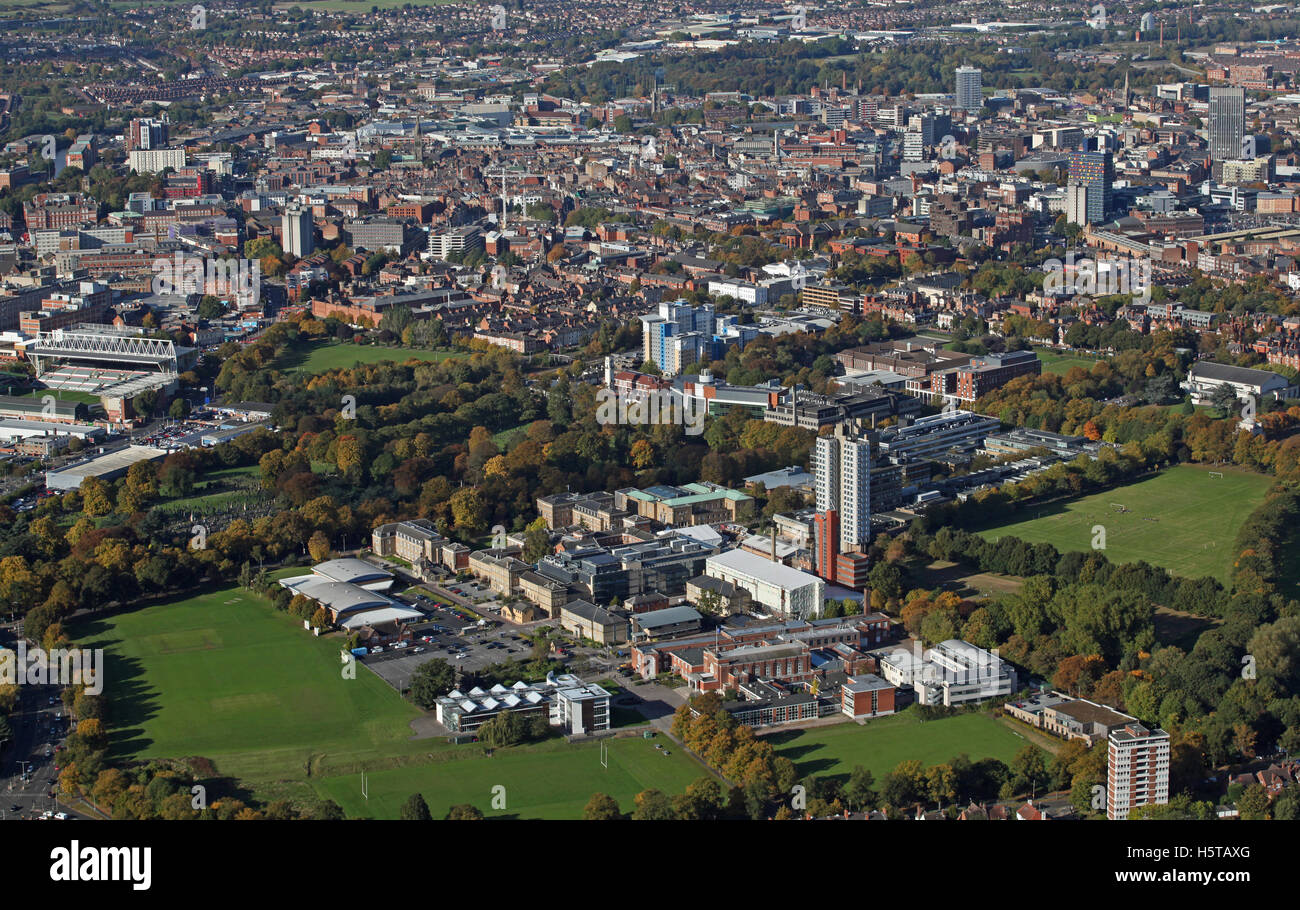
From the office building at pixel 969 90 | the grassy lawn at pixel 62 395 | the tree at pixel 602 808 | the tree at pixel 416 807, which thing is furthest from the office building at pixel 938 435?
the office building at pixel 969 90

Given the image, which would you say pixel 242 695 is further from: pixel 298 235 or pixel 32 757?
pixel 298 235

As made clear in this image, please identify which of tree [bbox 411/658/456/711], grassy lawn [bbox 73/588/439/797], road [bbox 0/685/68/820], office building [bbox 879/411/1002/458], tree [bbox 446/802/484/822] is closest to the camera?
tree [bbox 446/802/484/822]

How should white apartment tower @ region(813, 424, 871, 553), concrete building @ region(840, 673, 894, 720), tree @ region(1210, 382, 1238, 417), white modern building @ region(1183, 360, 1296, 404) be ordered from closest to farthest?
concrete building @ region(840, 673, 894, 720) < white apartment tower @ region(813, 424, 871, 553) < tree @ region(1210, 382, 1238, 417) < white modern building @ region(1183, 360, 1296, 404)

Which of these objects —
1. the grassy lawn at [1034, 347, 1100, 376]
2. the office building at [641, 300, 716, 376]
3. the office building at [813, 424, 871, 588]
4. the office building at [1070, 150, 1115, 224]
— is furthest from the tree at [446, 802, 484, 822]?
the office building at [1070, 150, 1115, 224]

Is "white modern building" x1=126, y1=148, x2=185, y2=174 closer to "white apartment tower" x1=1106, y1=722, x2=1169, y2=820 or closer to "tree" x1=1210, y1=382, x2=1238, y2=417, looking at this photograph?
"tree" x1=1210, y1=382, x2=1238, y2=417

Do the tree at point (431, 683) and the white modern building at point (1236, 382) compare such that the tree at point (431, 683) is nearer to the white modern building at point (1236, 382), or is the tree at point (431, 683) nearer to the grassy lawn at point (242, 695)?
the grassy lawn at point (242, 695)

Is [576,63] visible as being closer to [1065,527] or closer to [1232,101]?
[1232,101]
